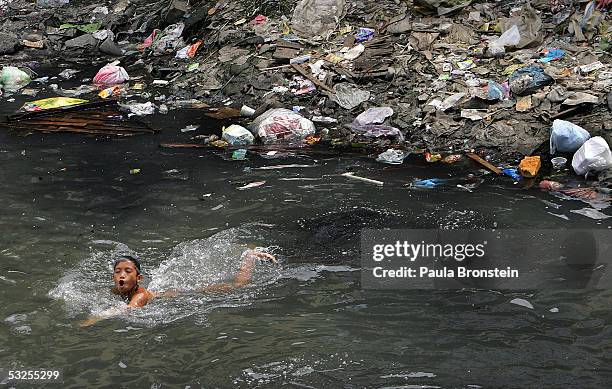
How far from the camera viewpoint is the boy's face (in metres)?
5.23

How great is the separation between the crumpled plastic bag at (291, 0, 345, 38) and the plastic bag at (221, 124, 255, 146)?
2.86 m

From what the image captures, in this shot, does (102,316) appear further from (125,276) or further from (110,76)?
(110,76)

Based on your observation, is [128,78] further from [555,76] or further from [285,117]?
[555,76]

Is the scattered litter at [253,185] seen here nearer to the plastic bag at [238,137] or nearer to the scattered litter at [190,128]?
the plastic bag at [238,137]

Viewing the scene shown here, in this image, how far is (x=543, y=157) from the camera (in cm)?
764

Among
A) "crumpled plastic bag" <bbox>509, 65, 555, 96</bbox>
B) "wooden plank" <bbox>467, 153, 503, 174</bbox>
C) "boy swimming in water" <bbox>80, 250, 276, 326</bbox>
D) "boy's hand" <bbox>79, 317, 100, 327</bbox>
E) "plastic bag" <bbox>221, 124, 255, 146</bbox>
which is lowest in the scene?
"boy's hand" <bbox>79, 317, 100, 327</bbox>

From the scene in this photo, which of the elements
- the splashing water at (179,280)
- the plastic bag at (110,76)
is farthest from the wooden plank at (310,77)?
the splashing water at (179,280)

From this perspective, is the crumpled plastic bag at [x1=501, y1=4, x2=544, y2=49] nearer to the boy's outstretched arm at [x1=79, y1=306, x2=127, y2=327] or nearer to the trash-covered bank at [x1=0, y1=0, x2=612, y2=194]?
the trash-covered bank at [x1=0, y1=0, x2=612, y2=194]

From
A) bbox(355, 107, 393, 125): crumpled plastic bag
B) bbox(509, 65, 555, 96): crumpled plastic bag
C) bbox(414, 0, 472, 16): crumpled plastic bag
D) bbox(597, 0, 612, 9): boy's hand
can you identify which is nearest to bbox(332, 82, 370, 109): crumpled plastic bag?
bbox(355, 107, 393, 125): crumpled plastic bag

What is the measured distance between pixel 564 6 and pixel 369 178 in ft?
14.9

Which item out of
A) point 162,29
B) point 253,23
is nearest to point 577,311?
point 253,23

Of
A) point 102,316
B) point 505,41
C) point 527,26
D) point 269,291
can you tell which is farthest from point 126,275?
point 527,26

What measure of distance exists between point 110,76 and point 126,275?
22.7ft

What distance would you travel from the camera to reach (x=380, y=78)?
9.52 metres
